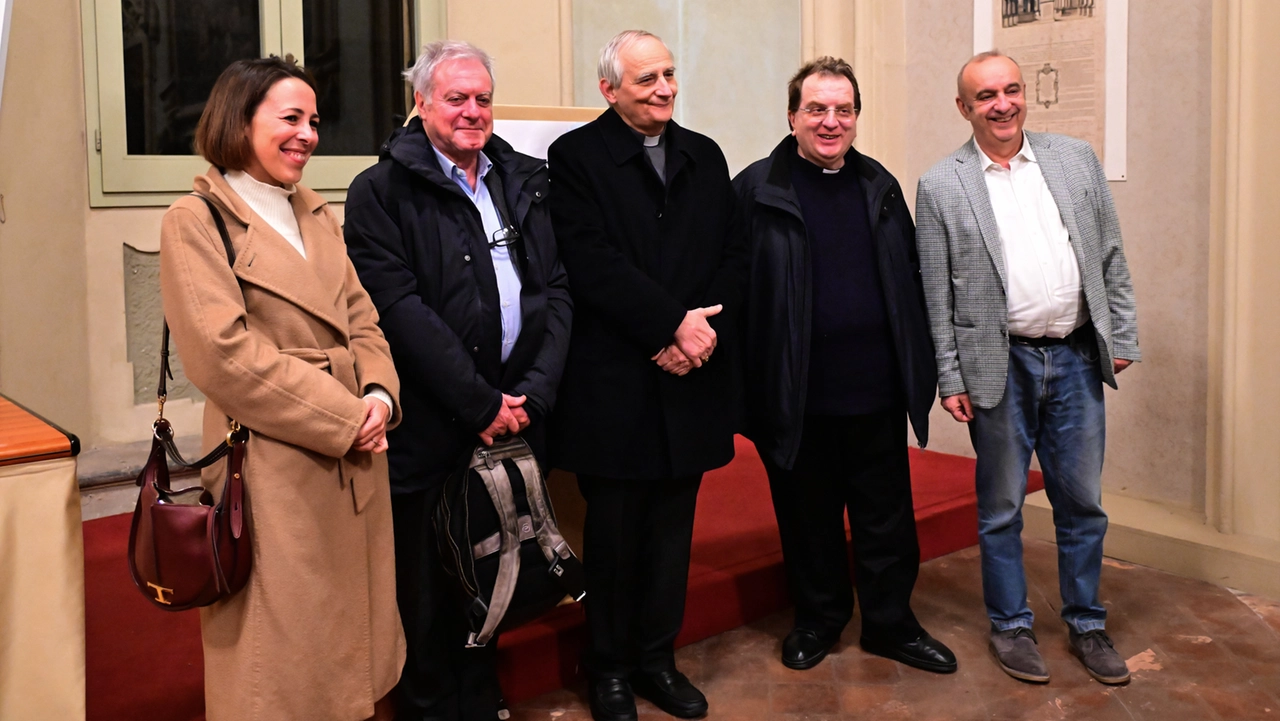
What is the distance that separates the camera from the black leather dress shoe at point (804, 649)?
11.2 ft

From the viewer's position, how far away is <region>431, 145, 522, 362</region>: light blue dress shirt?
2736 millimetres

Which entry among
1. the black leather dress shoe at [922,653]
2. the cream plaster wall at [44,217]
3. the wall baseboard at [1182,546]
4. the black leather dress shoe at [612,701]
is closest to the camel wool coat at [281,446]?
the black leather dress shoe at [612,701]

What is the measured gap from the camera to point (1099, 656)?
3.34 m

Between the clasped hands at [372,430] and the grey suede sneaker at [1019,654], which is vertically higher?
the clasped hands at [372,430]

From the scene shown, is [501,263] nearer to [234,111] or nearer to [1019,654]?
[234,111]

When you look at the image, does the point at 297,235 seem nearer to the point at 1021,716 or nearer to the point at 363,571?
the point at 363,571

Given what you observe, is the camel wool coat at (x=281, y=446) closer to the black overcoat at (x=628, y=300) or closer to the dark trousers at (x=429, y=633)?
the dark trousers at (x=429, y=633)

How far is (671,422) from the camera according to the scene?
2.90m

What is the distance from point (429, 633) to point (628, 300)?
0.92 meters

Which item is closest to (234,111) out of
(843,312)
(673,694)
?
(843,312)

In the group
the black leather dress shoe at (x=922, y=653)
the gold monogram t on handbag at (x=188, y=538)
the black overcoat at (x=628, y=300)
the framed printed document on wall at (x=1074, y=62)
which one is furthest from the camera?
the framed printed document on wall at (x=1074, y=62)

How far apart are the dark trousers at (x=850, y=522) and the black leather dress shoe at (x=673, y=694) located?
53 centimetres

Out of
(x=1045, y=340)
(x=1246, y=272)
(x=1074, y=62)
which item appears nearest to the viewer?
(x=1045, y=340)

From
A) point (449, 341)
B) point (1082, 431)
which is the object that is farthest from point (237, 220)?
point (1082, 431)
